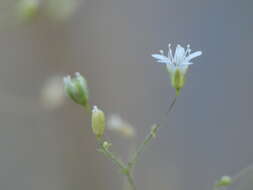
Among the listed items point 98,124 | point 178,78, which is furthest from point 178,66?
point 98,124

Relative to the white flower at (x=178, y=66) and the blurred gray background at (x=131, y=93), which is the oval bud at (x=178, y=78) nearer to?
the white flower at (x=178, y=66)

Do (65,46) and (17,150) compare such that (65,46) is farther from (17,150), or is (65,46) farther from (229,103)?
(229,103)

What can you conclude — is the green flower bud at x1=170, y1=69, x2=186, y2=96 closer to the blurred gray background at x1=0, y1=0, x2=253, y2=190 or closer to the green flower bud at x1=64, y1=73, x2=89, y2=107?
the green flower bud at x1=64, y1=73, x2=89, y2=107

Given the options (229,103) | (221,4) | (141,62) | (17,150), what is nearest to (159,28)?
(141,62)

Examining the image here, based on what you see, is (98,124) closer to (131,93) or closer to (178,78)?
(178,78)

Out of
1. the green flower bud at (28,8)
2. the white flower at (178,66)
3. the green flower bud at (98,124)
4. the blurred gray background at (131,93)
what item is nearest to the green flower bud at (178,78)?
the white flower at (178,66)

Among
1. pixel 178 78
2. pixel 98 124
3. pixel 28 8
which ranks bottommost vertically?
pixel 98 124
